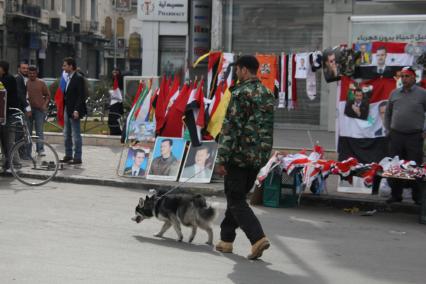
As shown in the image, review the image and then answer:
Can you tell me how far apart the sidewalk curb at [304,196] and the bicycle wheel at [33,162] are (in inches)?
17.9

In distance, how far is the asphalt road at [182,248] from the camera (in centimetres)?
615

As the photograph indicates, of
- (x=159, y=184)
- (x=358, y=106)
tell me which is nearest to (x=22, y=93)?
(x=159, y=184)

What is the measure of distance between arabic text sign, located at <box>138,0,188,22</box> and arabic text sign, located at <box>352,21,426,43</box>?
13.3 meters

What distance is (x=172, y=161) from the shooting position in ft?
38.8

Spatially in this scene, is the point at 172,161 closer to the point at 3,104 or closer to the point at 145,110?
the point at 145,110

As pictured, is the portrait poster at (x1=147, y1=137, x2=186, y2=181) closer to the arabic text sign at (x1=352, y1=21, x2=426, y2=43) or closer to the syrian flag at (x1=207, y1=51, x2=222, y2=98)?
the syrian flag at (x1=207, y1=51, x2=222, y2=98)

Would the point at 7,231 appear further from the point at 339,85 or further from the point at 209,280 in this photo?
the point at 339,85

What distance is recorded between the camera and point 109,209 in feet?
30.7

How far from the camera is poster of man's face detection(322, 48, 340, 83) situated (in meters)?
10.9

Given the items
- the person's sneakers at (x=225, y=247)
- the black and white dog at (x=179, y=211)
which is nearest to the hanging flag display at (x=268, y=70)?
the black and white dog at (x=179, y=211)

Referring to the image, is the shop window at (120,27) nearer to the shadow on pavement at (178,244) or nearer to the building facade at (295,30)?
the building facade at (295,30)

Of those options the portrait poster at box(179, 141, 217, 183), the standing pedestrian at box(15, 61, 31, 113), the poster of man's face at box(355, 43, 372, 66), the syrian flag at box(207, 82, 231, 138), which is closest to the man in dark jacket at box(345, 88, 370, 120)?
the poster of man's face at box(355, 43, 372, 66)

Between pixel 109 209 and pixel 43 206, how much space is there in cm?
Answer: 87

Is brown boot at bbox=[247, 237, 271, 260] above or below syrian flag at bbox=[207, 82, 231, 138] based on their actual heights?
below
